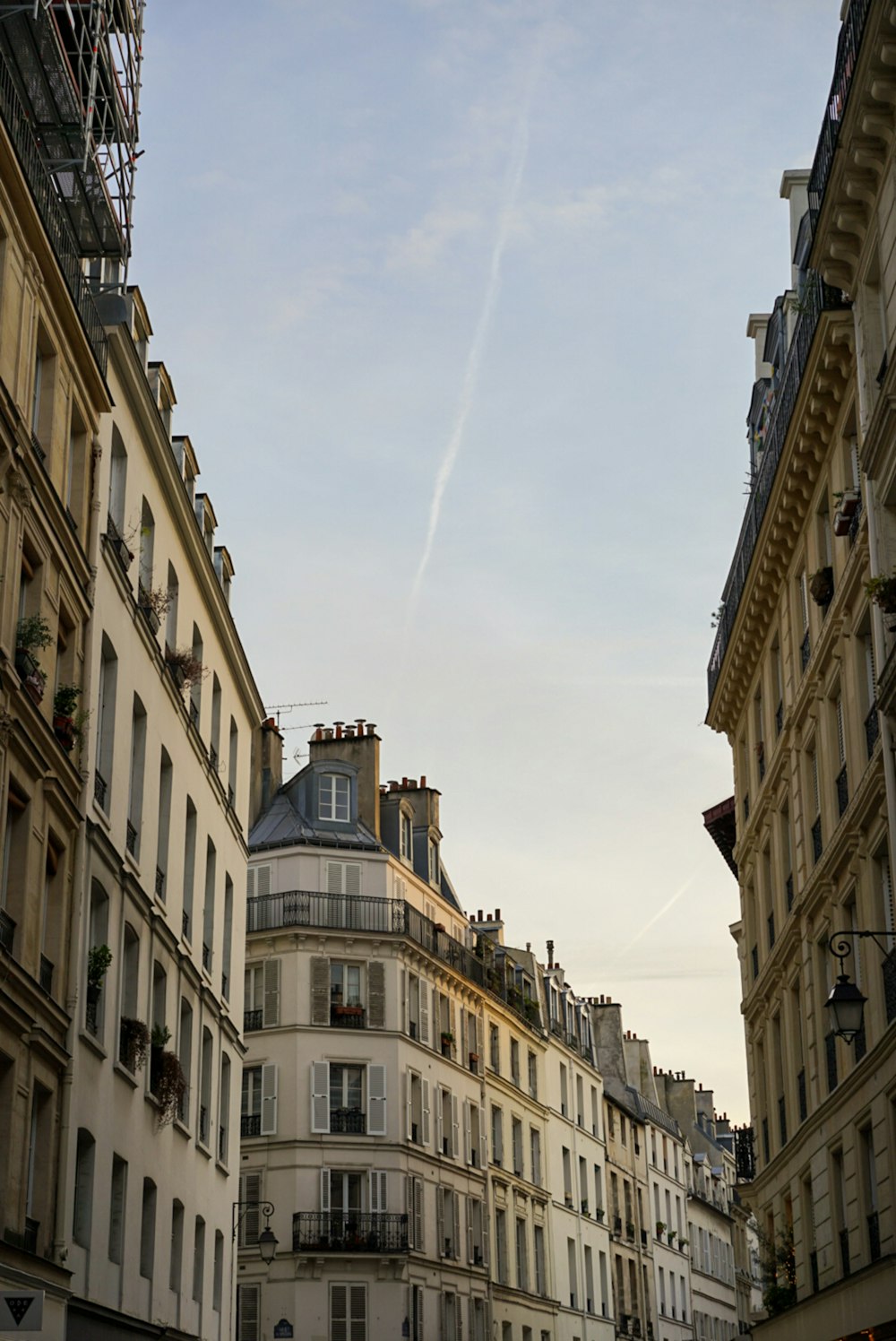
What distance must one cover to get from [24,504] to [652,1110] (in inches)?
2661

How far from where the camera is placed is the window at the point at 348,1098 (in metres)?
48.0

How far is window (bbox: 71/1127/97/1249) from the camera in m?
22.8

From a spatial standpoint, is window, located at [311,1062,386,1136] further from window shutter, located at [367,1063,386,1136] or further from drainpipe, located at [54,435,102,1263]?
drainpipe, located at [54,435,102,1263]

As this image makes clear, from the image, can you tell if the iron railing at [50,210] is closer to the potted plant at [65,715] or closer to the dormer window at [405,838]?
the potted plant at [65,715]

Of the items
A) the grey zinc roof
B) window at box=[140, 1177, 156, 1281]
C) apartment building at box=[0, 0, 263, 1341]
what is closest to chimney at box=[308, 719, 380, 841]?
the grey zinc roof

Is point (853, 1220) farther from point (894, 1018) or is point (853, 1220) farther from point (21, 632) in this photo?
point (21, 632)

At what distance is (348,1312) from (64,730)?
95.2 feet

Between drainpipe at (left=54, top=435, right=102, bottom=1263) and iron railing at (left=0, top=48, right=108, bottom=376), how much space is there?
1616 millimetres

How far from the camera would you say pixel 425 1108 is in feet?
168

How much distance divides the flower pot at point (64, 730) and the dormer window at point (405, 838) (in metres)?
32.6

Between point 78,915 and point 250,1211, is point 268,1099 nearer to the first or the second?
point 250,1211

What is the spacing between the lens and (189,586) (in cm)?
3183

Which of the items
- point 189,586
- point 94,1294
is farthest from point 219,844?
point 94,1294

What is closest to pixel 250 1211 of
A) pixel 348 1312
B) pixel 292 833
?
pixel 348 1312
